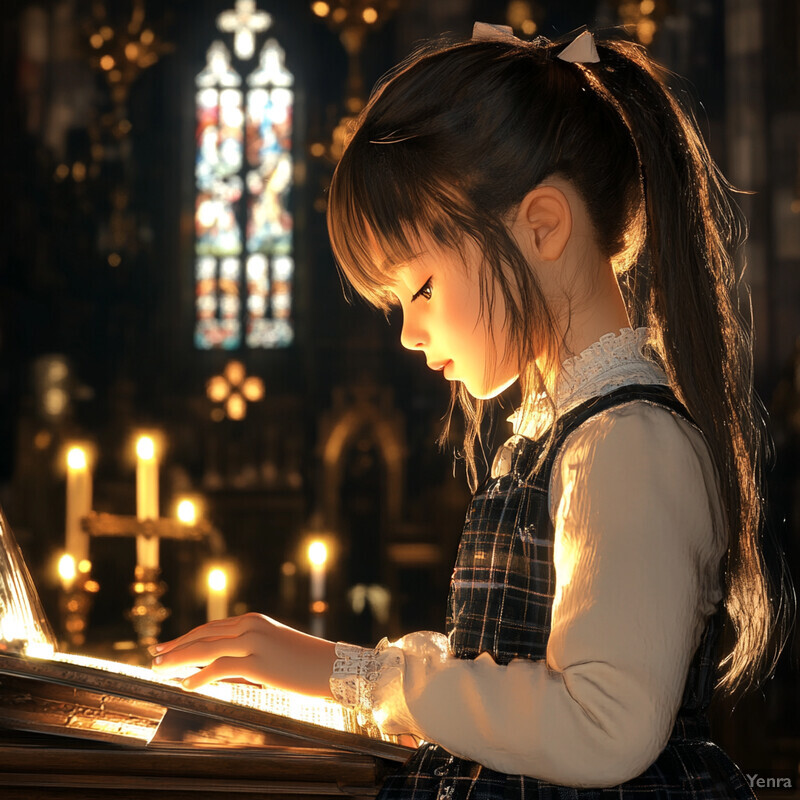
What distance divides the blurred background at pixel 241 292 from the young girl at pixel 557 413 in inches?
179

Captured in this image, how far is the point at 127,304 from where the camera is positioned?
6.75 meters

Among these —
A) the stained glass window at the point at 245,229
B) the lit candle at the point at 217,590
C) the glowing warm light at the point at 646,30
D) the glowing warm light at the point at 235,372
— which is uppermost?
the glowing warm light at the point at 646,30

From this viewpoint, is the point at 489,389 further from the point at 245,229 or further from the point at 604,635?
the point at 245,229

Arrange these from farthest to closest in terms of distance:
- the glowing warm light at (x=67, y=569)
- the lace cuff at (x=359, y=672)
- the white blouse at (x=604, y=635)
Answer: the glowing warm light at (x=67, y=569) → the lace cuff at (x=359, y=672) → the white blouse at (x=604, y=635)

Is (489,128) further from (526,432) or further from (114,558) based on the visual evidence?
(114,558)

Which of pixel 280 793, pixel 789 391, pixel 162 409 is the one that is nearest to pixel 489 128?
pixel 280 793

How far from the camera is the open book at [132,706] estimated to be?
27.3 inches

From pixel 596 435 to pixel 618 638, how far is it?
0.43 ft

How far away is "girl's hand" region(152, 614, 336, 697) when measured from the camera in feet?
2.60

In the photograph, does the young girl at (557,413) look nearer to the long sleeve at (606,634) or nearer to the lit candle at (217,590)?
the long sleeve at (606,634)

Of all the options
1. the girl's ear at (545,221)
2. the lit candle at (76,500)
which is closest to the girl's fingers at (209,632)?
the girl's ear at (545,221)

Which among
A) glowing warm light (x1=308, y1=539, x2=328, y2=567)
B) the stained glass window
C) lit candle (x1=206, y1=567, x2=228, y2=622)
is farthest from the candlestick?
the stained glass window

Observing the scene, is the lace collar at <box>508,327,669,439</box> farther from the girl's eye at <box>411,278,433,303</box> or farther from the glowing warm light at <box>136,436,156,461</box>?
the glowing warm light at <box>136,436,156,461</box>

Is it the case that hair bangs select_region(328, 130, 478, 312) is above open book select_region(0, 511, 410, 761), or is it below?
above
